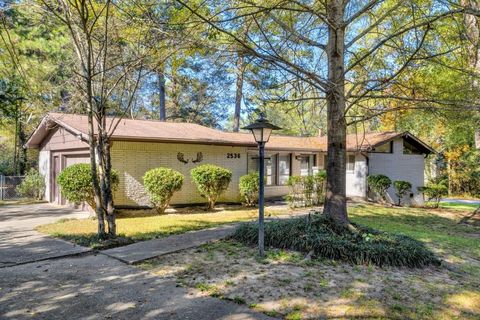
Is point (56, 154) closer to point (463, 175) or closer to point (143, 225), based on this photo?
point (143, 225)

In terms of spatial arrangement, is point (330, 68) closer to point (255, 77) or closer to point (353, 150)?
point (255, 77)

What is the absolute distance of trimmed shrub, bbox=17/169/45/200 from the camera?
622 inches

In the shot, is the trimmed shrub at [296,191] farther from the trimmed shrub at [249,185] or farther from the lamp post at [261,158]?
the lamp post at [261,158]

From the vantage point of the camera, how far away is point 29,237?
8.02 meters

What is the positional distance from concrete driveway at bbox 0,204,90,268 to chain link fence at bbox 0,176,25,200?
375 centimetres

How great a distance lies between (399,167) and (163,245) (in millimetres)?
15158

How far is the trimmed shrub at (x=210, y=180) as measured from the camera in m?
12.5

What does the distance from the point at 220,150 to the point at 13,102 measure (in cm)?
979

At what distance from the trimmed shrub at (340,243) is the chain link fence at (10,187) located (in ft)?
46.7

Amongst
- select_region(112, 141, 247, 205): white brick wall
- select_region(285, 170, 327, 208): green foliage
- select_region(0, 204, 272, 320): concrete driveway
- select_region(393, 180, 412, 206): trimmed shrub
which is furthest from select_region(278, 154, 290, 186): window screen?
select_region(0, 204, 272, 320): concrete driveway

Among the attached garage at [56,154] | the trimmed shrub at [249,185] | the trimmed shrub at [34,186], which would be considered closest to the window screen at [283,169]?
the trimmed shrub at [249,185]

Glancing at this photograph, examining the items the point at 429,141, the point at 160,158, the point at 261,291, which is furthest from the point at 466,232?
the point at 429,141

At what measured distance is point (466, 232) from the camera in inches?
437

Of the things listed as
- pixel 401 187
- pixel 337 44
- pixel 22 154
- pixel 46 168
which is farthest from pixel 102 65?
pixel 22 154
